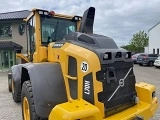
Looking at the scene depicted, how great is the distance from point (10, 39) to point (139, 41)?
152 feet

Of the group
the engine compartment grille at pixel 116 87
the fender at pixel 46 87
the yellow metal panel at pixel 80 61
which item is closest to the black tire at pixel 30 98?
the fender at pixel 46 87

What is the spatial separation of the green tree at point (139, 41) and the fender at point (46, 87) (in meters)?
56.1

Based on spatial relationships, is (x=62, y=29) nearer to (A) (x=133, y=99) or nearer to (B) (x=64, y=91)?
(B) (x=64, y=91)

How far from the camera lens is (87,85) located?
11.0 feet

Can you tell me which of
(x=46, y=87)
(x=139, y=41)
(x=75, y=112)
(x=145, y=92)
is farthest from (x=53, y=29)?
(x=139, y=41)

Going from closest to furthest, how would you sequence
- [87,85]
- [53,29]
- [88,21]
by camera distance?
[87,85], [88,21], [53,29]

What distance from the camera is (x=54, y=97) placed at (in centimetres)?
375

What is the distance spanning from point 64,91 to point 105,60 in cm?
104

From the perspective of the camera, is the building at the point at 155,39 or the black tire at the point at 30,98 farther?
the building at the point at 155,39

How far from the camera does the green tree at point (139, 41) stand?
5825cm

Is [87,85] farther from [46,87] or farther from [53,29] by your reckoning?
[53,29]

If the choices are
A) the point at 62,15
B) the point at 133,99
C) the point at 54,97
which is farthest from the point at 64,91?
the point at 62,15

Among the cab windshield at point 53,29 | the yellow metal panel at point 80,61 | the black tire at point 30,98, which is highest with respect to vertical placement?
the cab windshield at point 53,29

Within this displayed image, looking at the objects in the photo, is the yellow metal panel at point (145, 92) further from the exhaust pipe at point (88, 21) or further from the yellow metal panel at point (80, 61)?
the exhaust pipe at point (88, 21)
